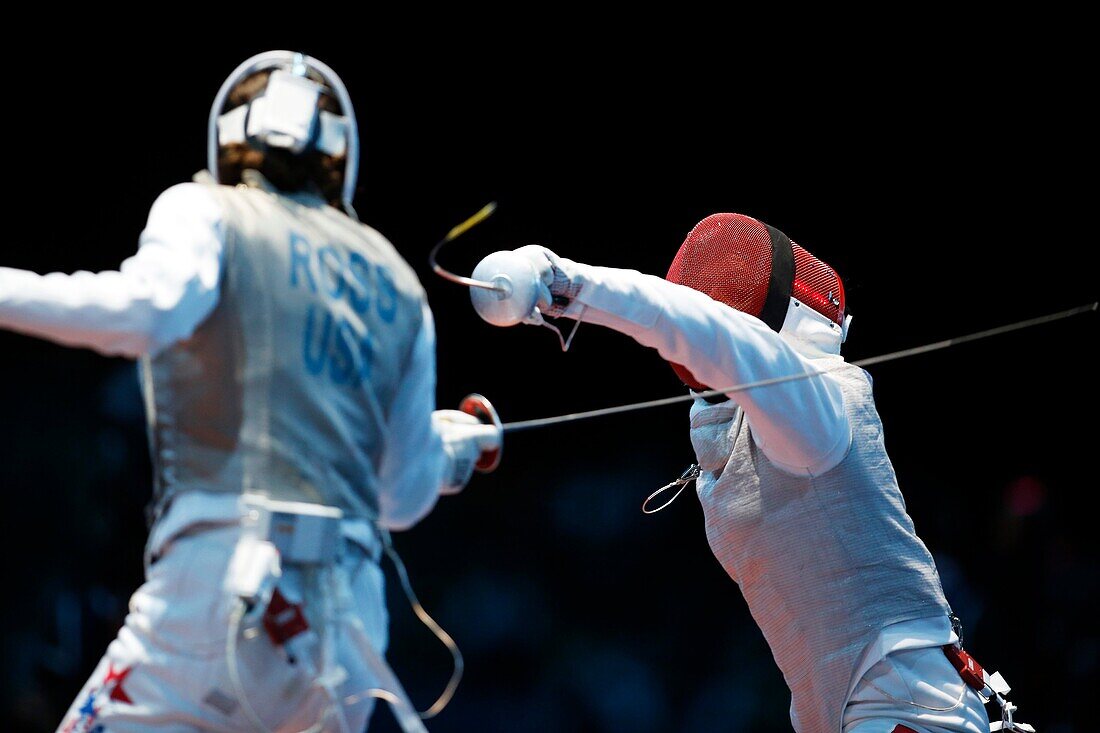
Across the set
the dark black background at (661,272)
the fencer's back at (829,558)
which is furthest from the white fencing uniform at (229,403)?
the dark black background at (661,272)

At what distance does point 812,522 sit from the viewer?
6.59 feet

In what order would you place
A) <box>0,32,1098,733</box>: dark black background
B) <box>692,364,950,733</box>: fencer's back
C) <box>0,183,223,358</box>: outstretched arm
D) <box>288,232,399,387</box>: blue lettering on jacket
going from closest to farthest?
1. <box>0,183,223,358</box>: outstretched arm
2. <box>288,232,399,387</box>: blue lettering on jacket
3. <box>692,364,950,733</box>: fencer's back
4. <box>0,32,1098,733</box>: dark black background

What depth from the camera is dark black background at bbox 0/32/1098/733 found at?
3.10 metres

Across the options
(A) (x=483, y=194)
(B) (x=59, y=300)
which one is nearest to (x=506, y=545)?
(A) (x=483, y=194)

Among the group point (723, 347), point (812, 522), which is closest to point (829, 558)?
point (812, 522)

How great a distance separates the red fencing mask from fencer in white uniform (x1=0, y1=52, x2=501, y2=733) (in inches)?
36.1

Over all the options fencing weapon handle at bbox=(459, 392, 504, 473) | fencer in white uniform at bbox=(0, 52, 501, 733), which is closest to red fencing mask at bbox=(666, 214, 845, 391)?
fencing weapon handle at bbox=(459, 392, 504, 473)

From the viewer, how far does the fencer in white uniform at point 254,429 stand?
4.02 feet

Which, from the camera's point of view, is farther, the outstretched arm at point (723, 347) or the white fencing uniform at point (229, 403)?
the outstretched arm at point (723, 347)

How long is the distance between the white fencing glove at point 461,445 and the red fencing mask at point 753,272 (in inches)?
29.3

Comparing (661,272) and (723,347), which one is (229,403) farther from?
(661,272)

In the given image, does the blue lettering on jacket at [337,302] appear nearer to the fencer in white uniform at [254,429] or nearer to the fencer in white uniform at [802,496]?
the fencer in white uniform at [254,429]

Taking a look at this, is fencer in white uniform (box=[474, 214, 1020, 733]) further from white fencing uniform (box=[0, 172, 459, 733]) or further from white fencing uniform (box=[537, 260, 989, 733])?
white fencing uniform (box=[0, 172, 459, 733])

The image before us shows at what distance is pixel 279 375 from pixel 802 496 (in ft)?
3.40
